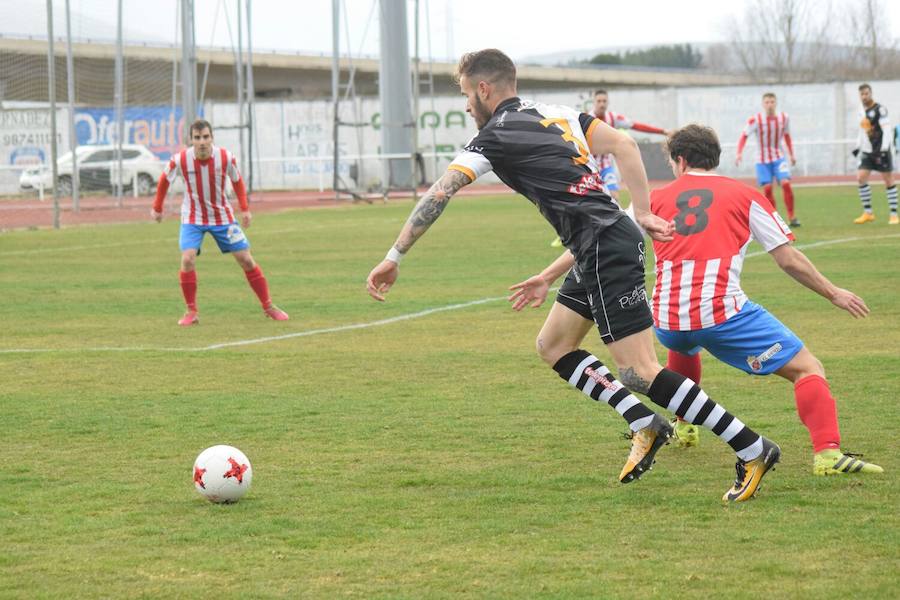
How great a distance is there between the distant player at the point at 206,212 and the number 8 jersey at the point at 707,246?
7.26 metres

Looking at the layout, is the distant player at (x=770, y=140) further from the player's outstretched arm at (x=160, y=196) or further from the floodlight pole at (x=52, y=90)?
the floodlight pole at (x=52, y=90)

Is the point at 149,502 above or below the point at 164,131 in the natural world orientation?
below

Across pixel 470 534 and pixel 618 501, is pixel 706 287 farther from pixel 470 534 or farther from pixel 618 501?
pixel 470 534

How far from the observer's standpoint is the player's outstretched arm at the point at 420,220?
5738mm

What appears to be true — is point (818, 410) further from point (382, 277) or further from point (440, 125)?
point (440, 125)

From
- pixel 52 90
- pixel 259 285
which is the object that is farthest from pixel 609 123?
pixel 52 90

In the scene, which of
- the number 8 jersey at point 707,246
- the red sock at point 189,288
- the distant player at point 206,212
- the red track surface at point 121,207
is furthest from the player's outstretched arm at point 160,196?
the red track surface at point 121,207

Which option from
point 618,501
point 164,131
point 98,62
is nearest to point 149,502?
point 618,501

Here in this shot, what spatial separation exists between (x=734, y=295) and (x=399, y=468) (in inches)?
72.2

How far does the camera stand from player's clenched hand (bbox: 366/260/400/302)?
226 inches

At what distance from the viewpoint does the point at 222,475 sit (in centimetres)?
579

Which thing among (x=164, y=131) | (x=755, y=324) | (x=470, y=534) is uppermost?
(x=164, y=131)

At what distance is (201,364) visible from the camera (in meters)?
10.2

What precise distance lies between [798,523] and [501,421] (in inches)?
104
